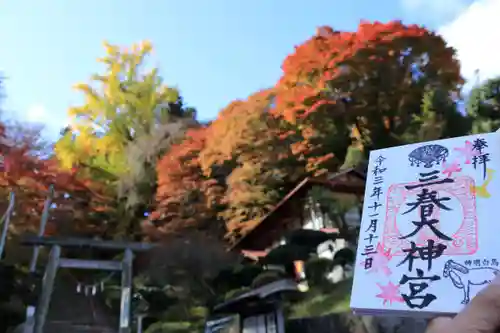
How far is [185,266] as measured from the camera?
44.7 ft

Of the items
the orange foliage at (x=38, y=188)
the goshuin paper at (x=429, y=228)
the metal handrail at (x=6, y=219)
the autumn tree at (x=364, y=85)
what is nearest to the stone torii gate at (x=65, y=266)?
the metal handrail at (x=6, y=219)

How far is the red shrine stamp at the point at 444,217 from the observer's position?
1307 millimetres

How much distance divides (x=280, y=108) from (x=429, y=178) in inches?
499

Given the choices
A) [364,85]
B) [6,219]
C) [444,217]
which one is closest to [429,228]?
[444,217]

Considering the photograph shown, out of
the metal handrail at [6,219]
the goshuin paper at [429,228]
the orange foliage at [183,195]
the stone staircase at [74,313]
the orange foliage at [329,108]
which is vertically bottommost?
the stone staircase at [74,313]

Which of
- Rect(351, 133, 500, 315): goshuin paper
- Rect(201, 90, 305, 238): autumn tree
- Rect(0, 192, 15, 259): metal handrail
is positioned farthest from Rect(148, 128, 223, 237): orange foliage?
Rect(351, 133, 500, 315): goshuin paper

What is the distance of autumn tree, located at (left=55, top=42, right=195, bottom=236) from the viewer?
18.1 m

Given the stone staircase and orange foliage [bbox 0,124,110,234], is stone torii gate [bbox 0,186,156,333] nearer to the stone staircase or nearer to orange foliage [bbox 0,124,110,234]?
orange foliage [bbox 0,124,110,234]

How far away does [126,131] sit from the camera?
21.2 meters

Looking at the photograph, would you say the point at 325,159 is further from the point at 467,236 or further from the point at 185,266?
the point at 467,236

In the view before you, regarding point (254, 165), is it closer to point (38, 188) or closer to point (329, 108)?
point (329, 108)

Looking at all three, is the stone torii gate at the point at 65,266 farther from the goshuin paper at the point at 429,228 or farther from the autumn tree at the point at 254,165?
the goshuin paper at the point at 429,228

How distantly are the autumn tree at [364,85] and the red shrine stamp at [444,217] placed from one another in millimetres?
11923

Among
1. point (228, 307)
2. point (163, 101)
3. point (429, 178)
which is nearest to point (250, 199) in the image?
point (228, 307)
